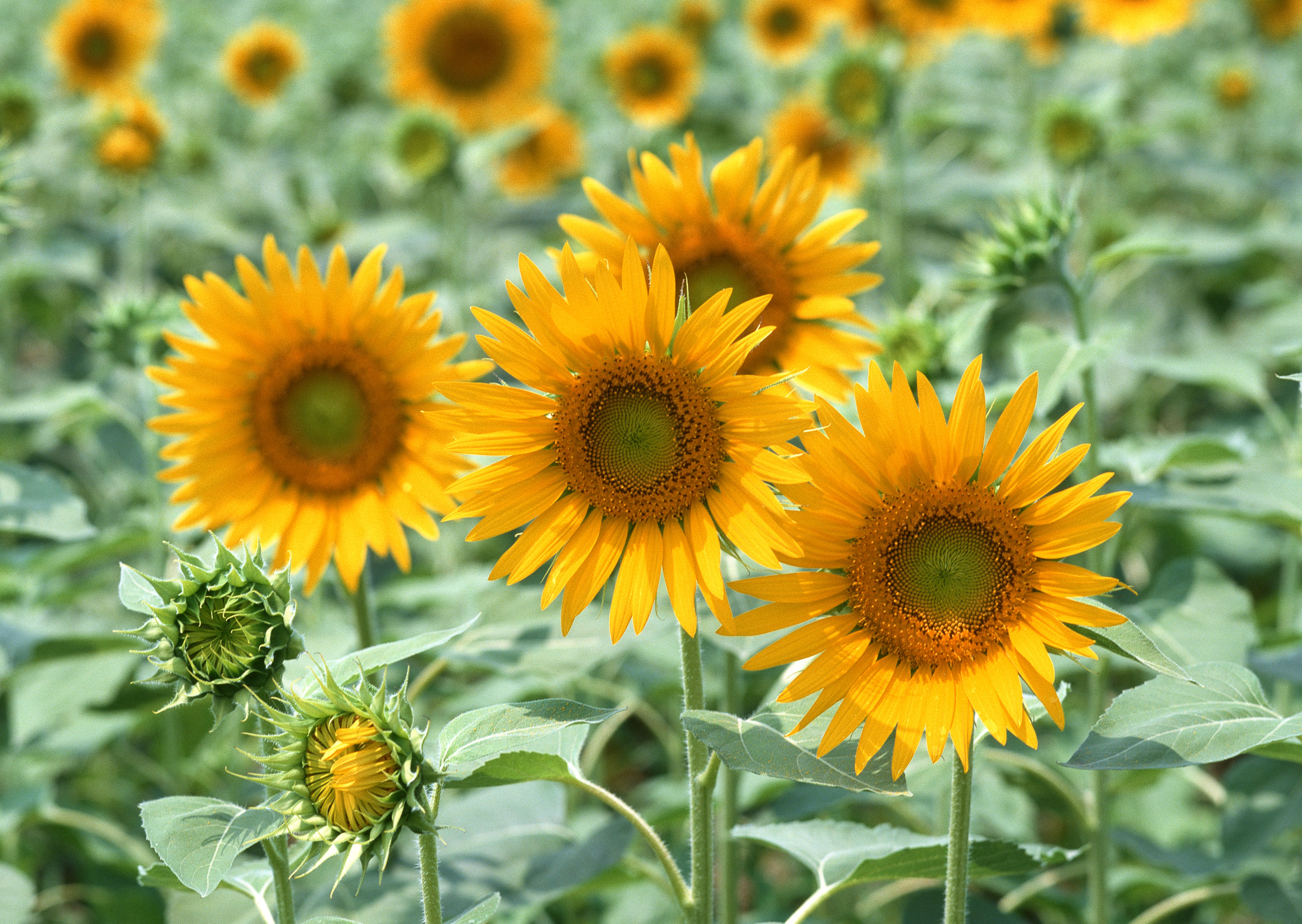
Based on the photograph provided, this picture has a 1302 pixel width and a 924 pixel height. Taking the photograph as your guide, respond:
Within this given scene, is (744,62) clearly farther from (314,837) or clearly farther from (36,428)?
(314,837)

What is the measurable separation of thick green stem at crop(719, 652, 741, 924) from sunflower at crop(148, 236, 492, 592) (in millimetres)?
552

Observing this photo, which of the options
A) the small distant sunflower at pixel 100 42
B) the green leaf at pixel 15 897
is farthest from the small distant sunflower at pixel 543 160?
the green leaf at pixel 15 897

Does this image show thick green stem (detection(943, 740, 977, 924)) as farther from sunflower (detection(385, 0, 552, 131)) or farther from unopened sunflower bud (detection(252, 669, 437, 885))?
sunflower (detection(385, 0, 552, 131))

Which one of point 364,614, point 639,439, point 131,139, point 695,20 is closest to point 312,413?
point 364,614

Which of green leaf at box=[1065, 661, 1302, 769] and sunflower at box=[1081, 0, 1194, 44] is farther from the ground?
sunflower at box=[1081, 0, 1194, 44]

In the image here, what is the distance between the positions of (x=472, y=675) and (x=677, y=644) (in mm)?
1143

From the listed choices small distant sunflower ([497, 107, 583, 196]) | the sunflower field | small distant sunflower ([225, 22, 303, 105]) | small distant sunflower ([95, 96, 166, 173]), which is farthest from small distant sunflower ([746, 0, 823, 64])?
small distant sunflower ([95, 96, 166, 173])

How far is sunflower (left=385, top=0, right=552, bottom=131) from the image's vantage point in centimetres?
469

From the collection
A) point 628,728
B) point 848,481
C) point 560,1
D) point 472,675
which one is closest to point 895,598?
point 848,481

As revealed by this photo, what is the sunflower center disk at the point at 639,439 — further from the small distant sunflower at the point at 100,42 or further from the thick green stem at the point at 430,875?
the small distant sunflower at the point at 100,42

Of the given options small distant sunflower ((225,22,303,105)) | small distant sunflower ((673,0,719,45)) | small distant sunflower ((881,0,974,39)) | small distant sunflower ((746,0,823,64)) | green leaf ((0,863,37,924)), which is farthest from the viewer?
small distant sunflower ((673,0,719,45))

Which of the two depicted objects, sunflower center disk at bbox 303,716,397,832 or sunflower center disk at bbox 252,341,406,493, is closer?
sunflower center disk at bbox 303,716,397,832

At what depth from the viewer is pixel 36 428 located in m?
3.78

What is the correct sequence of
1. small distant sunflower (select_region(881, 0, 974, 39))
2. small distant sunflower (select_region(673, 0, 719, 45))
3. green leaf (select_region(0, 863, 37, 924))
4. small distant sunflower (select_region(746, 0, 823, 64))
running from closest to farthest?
1. green leaf (select_region(0, 863, 37, 924))
2. small distant sunflower (select_region(881, 0, 974, 39))
3. small distant sunflower (select_region(746, 0, 823, 64))
4. small distant sunflower (select_region(673, 0, 719, 45))
